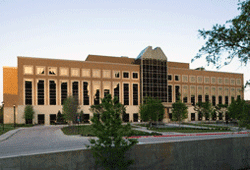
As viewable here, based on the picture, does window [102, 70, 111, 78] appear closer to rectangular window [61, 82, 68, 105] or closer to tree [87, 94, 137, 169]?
rectangular window [61, 82, 68, 105]

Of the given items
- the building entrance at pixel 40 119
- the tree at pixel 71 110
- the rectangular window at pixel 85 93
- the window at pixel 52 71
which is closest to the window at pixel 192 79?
the rectangular window at pixel 85 93

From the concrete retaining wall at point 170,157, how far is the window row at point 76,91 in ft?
144

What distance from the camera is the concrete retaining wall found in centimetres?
781

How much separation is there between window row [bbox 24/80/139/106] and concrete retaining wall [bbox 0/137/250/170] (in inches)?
1729

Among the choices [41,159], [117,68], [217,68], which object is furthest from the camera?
[117,68]

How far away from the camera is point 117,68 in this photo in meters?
62.7

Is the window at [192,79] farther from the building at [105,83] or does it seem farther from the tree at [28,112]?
the tree at [28,112]

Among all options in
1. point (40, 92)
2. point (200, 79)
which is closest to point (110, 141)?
point (40, 92)

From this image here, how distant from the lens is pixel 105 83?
61.1 meters

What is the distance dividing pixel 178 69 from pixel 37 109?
43.7 m

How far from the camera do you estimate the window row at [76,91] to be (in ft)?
178

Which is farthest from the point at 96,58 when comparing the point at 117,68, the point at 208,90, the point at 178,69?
the point at 208,90

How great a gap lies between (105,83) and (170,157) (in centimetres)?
5176

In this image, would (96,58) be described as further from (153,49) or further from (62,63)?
(153,49)
